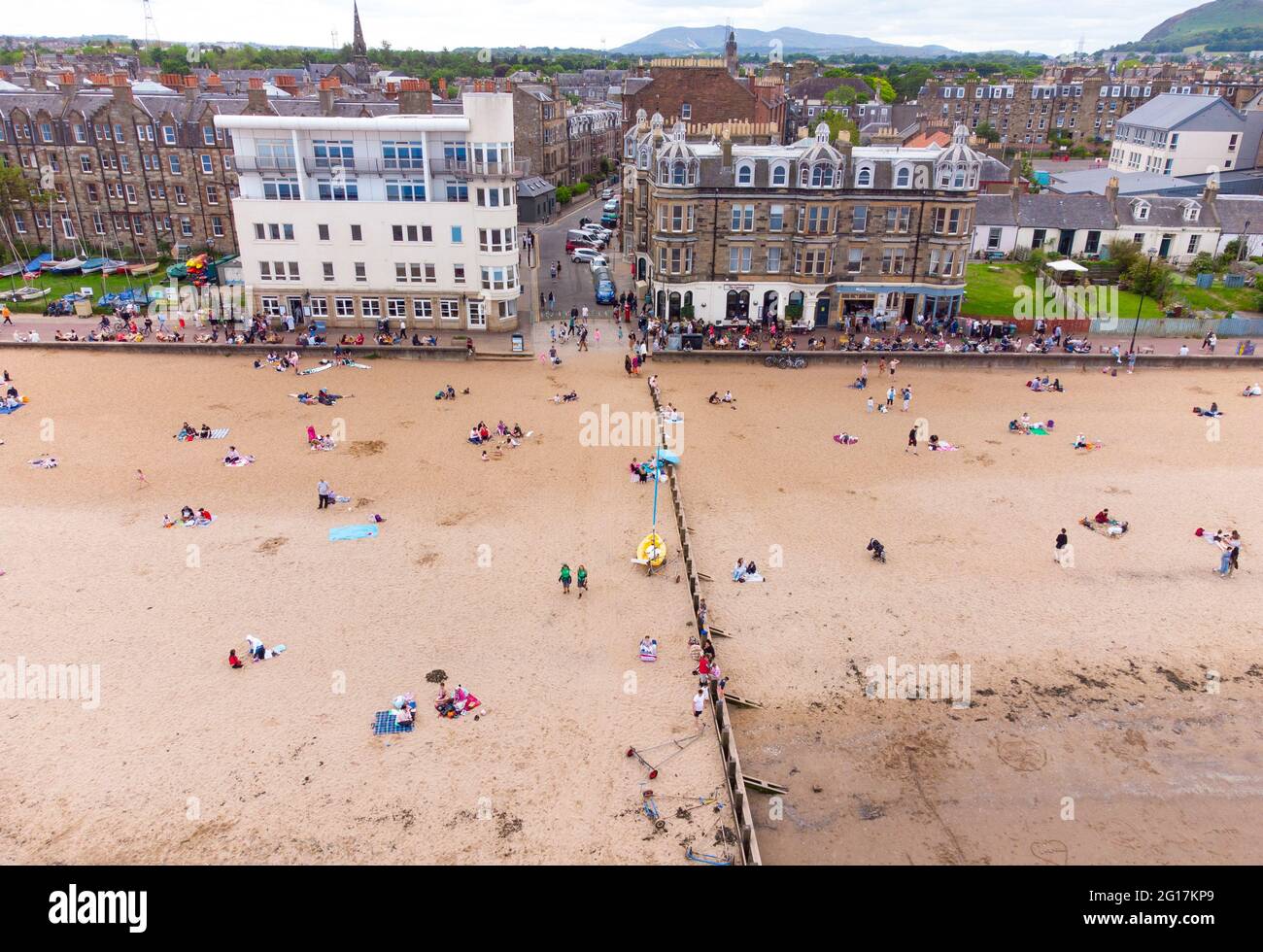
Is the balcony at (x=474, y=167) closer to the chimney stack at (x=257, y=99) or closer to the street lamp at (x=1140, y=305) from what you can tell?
the chimney stack at (x=257, y=99)

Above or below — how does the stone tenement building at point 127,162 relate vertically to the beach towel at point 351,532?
above

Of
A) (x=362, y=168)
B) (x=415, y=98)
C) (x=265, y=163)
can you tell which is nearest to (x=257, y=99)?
(x=415, y=98)

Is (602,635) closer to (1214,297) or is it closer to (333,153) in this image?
(333,153)

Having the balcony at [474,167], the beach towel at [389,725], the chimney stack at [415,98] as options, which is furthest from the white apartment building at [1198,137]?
the beach towel at [389,725]

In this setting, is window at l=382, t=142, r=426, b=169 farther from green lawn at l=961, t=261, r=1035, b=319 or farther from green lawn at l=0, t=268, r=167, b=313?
green lawn at l=961, t=261, r=1035, b=319

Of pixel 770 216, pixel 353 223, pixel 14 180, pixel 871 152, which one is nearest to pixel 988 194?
pixel 871 152

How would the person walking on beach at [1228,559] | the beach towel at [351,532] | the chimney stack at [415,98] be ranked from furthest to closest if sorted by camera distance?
the chimney stack at [415,98] → the beach towel at [351,532] → the person walking on beach at [1228,559]

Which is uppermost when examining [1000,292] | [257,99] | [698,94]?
[698,94]
